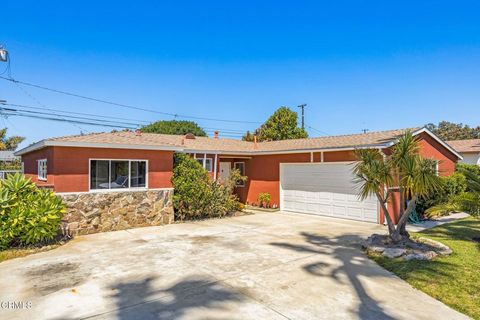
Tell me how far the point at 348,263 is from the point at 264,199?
32.1 feet

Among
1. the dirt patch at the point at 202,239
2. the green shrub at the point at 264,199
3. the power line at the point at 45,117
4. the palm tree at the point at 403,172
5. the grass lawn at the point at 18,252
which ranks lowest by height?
the dirt patch at the point at 202,239

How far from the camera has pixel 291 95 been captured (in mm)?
34906

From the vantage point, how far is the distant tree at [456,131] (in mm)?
51781

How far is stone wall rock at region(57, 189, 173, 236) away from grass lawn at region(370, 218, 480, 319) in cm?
822

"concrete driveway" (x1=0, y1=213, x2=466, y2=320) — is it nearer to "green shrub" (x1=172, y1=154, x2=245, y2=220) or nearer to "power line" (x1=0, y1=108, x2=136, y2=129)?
"green shrub" (x1=172, y1=154, x2=245, y2=220)

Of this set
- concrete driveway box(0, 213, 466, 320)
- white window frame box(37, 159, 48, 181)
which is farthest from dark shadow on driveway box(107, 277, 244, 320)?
white window frame box(37, 159, 48, 181)

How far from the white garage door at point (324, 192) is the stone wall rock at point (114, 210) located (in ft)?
21.0

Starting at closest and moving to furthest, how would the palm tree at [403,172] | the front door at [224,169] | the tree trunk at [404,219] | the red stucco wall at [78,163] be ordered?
the palm tree at [403,172]
the tree trunk at [404,219]
the red stucco wall at [78,163]
the front door at [224,169]

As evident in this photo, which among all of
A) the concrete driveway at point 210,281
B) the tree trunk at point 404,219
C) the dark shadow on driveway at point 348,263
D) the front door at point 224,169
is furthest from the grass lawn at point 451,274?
the front door at point 224,169

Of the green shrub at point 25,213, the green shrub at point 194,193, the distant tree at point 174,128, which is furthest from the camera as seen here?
the distant tree at point 174,128

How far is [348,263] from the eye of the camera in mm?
7203

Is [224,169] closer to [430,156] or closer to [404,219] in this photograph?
[430,156]

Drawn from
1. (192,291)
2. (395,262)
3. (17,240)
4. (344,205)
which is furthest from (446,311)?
(17,240)

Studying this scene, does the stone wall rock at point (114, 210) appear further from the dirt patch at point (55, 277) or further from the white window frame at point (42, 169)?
the dirt patch at point (55, 277)
